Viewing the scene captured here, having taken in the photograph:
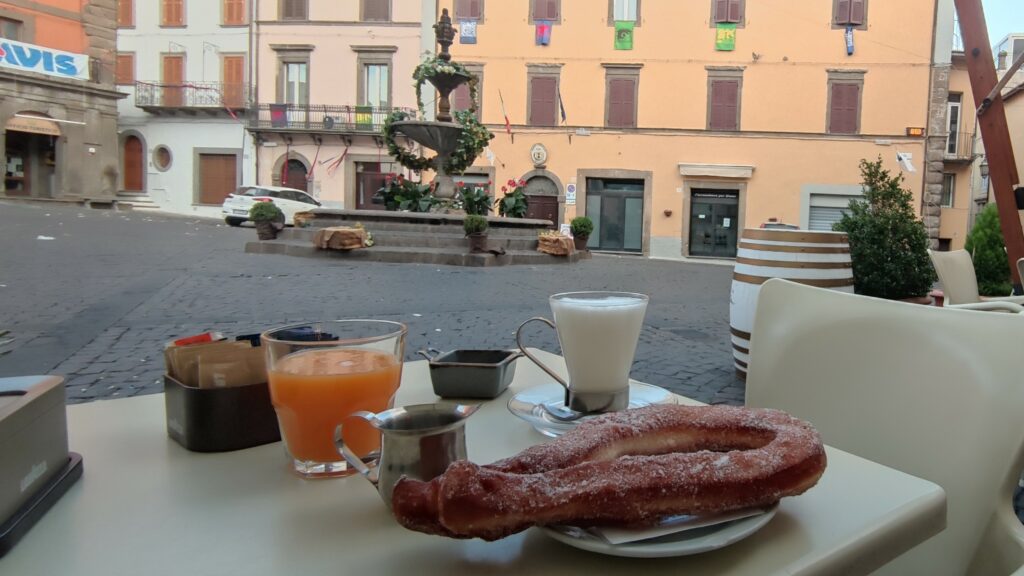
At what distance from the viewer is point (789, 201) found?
21.3 m

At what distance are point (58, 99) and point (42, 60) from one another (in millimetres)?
1213

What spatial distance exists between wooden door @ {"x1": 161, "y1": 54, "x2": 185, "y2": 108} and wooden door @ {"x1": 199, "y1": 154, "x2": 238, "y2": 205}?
241 centimetres

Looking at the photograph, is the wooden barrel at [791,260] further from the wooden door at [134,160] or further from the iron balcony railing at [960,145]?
the wooden door at [134,160]

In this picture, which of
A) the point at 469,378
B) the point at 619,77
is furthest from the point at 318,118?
the point at 469,378

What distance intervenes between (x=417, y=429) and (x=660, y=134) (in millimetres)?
22062

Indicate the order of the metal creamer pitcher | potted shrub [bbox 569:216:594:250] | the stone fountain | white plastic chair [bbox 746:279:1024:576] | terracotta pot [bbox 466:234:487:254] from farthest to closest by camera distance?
Answer: potted shrub [bbox 569:216:594:250]
the stone fountain
terracotta pot [bbox 466:234:487:254]
white plastic chair [bbox 746:279:1024:576]
the metal creamer pitcher

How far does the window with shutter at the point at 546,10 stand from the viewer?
21859 millimetres

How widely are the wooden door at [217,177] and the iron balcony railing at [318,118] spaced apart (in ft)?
6.70

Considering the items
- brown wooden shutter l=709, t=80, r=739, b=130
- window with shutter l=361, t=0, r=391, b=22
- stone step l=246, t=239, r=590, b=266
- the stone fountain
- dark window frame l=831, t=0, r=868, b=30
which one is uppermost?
window with shutter l=361, t=0, r=391, b=22

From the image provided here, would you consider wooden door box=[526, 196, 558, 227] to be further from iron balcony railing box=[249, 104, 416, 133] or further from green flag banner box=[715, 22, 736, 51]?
green flag banner box=[715, 22, 736, 51]

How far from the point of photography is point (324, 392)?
88cm

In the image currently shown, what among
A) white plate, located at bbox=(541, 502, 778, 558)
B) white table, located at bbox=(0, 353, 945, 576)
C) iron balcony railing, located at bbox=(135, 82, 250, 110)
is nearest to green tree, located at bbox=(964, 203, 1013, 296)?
white table, located at bbox=(0, 353, 945, 576)

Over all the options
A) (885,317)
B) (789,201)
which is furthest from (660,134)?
(885,317)

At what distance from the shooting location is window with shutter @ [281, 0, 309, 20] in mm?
24234
